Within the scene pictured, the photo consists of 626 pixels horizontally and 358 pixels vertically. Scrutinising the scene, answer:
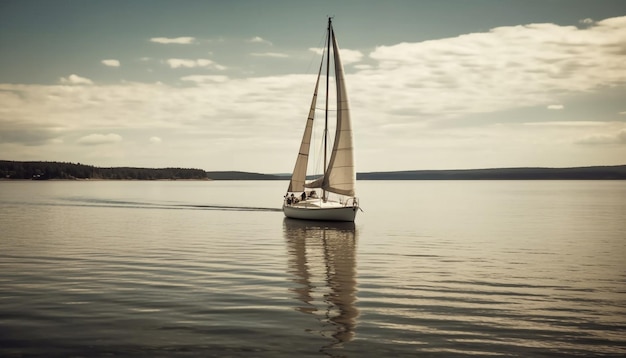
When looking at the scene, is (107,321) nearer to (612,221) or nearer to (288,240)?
(288,240)

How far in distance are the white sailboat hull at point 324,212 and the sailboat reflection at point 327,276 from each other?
3378 millimetres

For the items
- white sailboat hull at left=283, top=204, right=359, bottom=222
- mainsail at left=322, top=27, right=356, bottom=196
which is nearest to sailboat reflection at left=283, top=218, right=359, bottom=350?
white sailboat hull at left=283, top=204, right=359, bottom=222

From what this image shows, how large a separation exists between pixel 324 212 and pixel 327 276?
2770cm

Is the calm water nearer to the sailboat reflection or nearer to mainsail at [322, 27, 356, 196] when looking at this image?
the sailboat reflection

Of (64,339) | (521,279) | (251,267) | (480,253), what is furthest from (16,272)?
(480,253)

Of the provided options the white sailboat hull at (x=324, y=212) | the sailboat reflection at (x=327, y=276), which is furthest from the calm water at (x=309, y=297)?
the white sailboat hull at (x=324, y=212)

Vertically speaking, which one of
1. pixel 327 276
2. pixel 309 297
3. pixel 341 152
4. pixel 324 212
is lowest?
pixel 327 276

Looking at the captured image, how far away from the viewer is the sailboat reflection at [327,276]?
15.6 metres

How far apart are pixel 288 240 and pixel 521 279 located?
65.0 feet

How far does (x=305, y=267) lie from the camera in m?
27.1

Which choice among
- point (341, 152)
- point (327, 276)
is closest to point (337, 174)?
point (341, 152)

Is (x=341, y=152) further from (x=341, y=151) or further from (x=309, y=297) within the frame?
(x=309, y=297)

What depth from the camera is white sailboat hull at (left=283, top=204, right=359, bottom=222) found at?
5150cm

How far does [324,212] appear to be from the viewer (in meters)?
52.2
